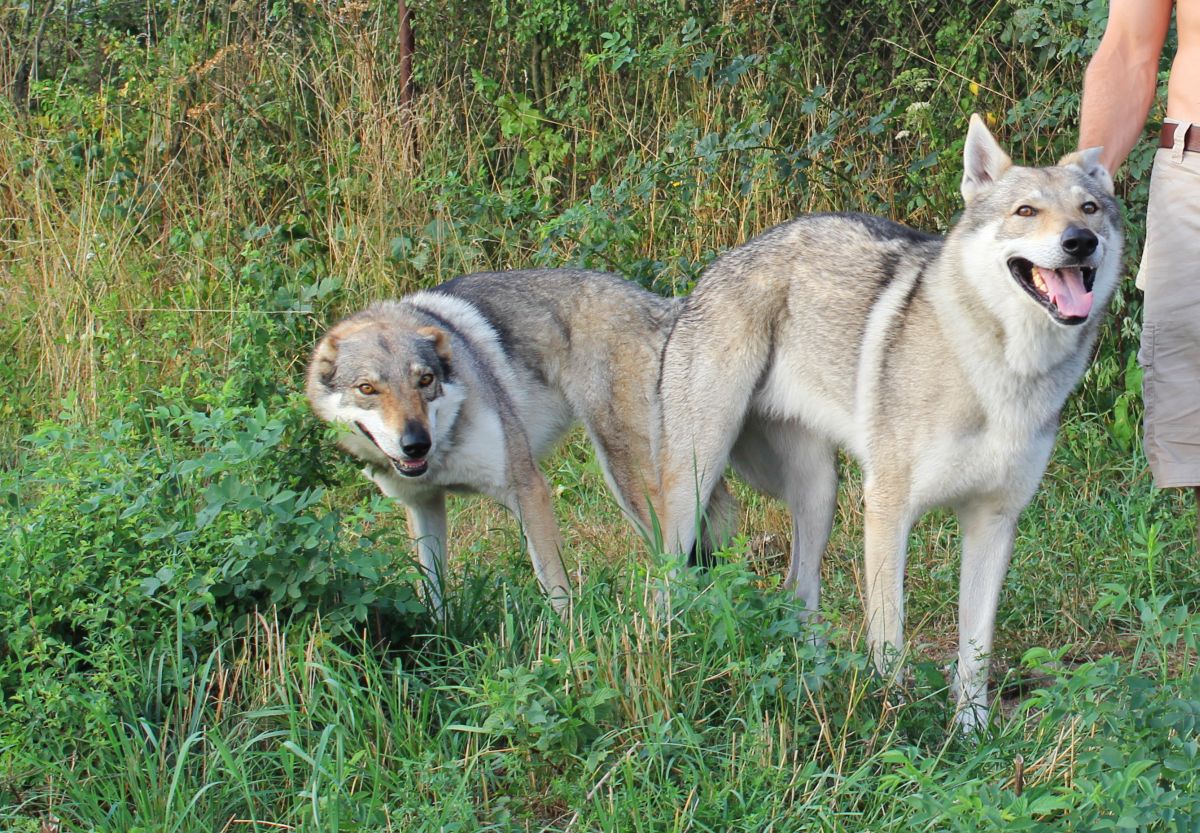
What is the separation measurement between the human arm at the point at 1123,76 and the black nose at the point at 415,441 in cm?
235

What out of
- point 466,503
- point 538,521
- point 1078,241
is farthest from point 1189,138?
point 466,503

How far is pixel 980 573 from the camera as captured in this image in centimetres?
418

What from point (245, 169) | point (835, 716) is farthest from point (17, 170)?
point (835, 716)

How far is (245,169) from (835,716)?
18.3 feet

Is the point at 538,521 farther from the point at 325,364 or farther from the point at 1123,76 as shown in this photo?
the point at 1123,76

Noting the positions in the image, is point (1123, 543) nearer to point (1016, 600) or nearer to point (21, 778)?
point (1016, 600)

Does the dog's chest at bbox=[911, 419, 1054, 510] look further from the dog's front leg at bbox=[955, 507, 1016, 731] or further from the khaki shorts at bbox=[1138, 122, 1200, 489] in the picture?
the khaki shorts at bbox=[1138, 122, 1200, 489]

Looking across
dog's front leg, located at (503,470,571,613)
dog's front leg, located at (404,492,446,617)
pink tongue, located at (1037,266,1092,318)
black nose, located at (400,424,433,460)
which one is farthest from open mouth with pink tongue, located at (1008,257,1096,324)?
dog's front leg, located at (404,492,446,617)

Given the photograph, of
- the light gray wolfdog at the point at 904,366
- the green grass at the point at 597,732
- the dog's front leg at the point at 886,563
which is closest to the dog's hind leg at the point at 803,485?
the light gray wolfdog at the point at 904,366

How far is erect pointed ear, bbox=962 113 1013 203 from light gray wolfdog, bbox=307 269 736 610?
1.50 meters

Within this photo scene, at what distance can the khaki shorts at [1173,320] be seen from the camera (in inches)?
149

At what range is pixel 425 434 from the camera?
4516mm

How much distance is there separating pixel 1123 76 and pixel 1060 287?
0.73 meters

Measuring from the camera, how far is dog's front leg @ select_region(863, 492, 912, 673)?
13.4 ft
